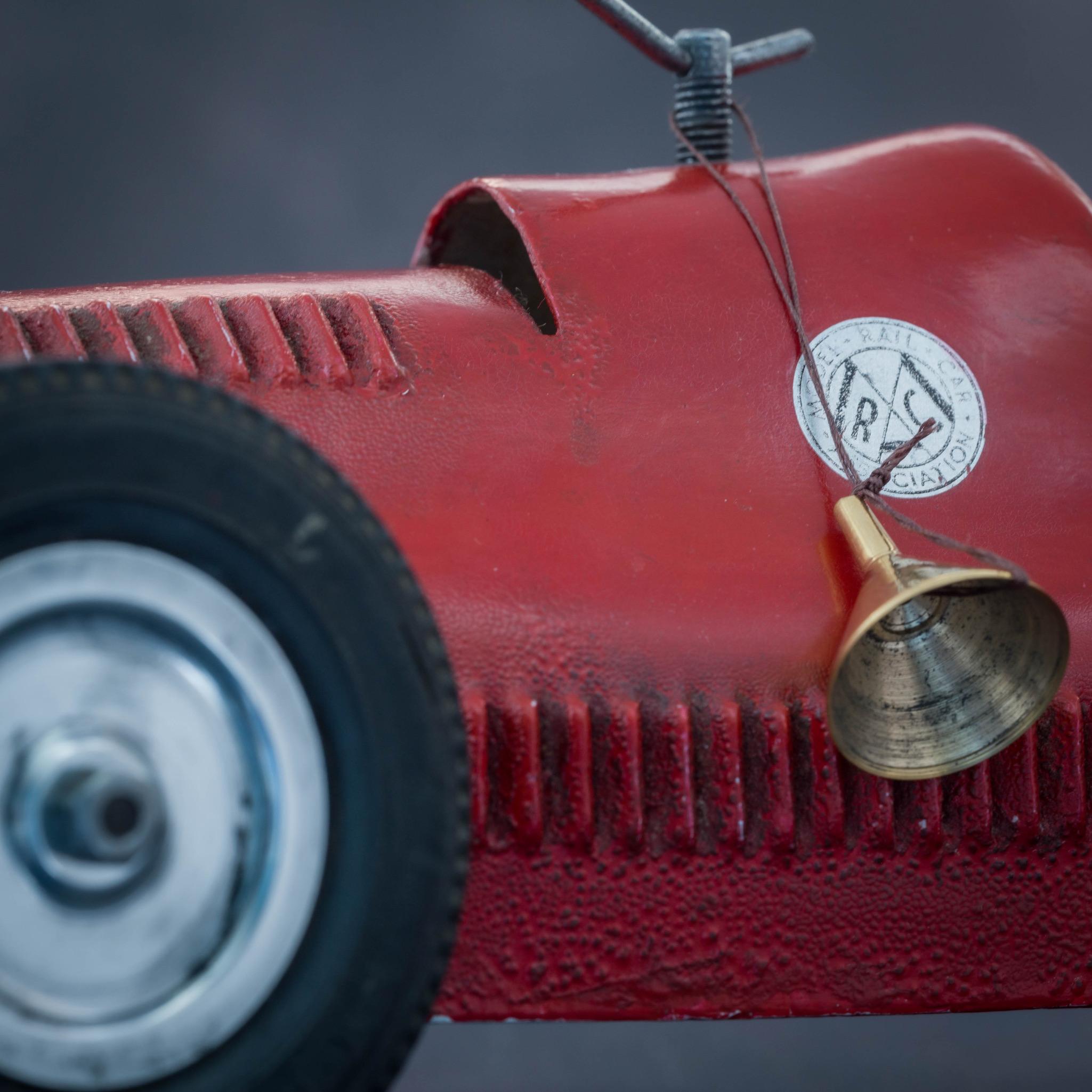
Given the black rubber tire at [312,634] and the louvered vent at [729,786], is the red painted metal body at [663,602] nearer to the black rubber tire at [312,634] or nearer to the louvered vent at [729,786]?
the louvered vent at [729,786]

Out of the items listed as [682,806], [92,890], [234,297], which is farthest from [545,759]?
[234,297]

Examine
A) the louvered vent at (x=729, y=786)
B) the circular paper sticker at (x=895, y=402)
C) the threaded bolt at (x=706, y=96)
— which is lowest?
the louvered vent at (x=729, y=786)

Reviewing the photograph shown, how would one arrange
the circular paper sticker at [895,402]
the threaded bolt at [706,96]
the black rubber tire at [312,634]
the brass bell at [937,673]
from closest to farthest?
1. the black rubber tire at [312,634]
2. the brass bell at [937,673]
3. the circular paper sticker at [895,402]
4. the threaded bolt at [706,96]

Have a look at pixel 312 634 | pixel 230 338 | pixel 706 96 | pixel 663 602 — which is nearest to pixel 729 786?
pixel 663 602

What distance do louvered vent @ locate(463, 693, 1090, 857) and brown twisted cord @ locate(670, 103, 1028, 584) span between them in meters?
0.18

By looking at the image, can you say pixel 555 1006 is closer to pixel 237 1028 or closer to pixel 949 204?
pixel 237 1028

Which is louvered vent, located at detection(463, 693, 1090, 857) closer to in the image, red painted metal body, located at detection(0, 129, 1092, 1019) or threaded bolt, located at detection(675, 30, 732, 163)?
red painted metal body, located at detection(0, 129, 1092, 1019)

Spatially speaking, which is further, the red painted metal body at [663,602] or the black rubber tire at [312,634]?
the red painted metal body at [663,602]

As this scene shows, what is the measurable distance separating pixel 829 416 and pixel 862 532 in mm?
137

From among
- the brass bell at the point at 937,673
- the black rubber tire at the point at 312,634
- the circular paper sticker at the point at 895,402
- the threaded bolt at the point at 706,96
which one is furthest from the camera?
the threaded bolt at the point at 706,96

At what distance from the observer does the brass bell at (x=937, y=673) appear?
1.01 metres

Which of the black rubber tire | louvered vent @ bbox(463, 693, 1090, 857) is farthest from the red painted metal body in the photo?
the black rubber tire

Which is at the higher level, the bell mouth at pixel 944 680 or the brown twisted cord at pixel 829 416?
the brown twisted cord at pixel 829 416

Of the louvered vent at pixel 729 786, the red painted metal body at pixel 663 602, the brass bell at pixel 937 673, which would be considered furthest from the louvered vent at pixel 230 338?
the brass bell at pixel 937 673
